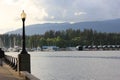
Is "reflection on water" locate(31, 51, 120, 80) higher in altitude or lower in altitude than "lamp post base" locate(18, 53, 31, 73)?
lower

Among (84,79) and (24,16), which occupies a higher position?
(24,16)

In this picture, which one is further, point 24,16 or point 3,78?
point 24,16

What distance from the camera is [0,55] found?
42.4m

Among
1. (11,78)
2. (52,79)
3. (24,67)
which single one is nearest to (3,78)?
(11,78)

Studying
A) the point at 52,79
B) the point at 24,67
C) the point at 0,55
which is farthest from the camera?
the point at 52,79

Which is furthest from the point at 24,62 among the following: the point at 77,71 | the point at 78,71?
the point at 78,71

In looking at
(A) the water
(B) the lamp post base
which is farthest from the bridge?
(A) the water

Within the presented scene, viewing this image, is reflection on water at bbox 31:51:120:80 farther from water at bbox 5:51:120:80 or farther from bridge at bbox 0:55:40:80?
bridge at bbox 0:55:40:80

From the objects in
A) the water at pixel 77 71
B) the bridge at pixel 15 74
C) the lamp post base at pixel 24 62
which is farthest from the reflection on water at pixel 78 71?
the lamp post base at pixel 24 62

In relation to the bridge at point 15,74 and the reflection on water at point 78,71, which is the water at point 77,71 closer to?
the reflection on water at point 78,71

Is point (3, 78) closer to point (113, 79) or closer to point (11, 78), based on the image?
point (11, 78)

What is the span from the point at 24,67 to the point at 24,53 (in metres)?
1.07

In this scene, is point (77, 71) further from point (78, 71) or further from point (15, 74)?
point (15, 74)

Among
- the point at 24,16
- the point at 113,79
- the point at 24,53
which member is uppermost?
the point at 24,16
